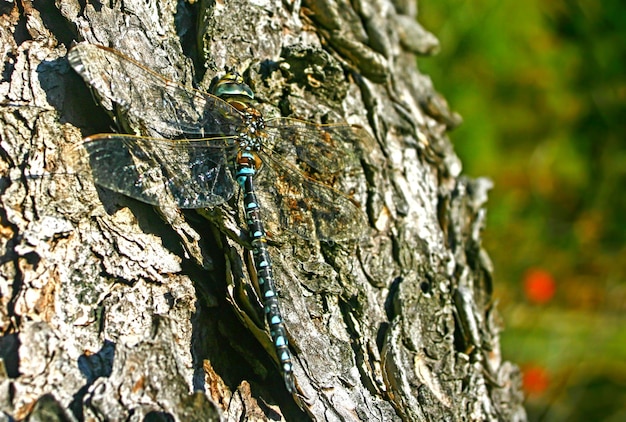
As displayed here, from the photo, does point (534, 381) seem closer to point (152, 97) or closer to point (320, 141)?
point (320, 141)

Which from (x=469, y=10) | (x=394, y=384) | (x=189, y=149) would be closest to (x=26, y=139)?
(x=189, y=149)

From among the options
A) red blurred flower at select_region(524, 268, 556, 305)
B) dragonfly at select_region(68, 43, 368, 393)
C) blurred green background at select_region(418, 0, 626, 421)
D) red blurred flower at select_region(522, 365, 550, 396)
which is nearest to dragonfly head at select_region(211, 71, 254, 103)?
dragonfly at select_region(68, 43, 368, 393)

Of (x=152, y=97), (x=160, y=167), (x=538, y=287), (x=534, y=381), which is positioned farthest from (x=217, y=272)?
(x=538, y=287)

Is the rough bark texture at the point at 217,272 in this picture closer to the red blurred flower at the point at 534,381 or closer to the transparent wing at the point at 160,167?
the transparent wing at the point at 160,167

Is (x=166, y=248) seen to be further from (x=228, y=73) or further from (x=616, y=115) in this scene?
(x=616, y=115)

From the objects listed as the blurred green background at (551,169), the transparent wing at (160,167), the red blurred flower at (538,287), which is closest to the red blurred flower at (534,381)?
the blurred green background at (551,169)

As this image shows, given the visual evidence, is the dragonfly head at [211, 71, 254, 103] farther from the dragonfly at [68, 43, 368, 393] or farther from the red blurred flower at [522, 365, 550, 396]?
the red blurred flower at [522, 365, 550, 396]
